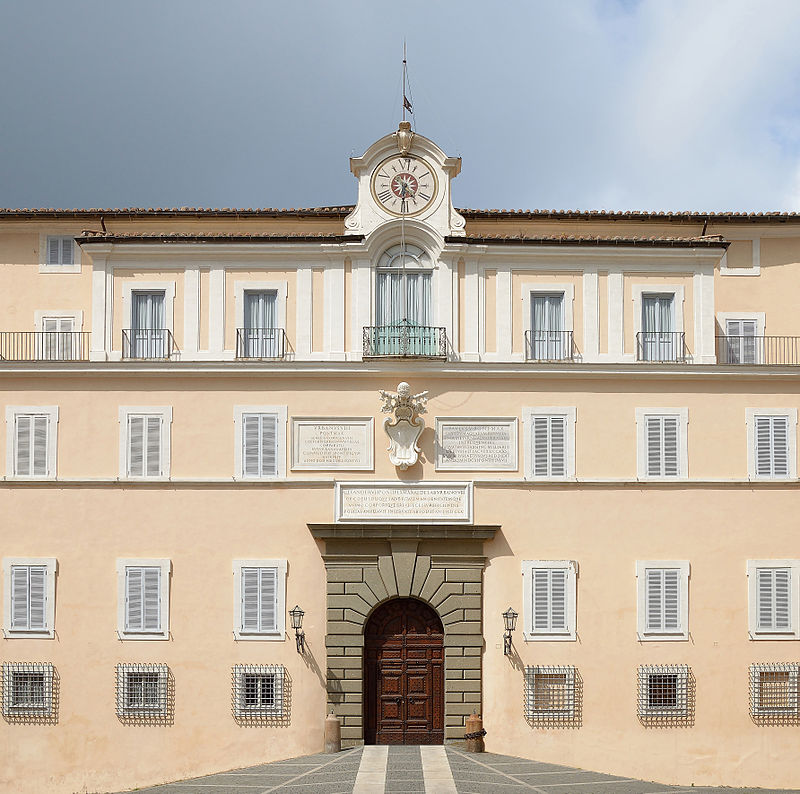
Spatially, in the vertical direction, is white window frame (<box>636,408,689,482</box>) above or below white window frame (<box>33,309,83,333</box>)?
below

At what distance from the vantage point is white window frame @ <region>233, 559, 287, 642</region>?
25.6 meters

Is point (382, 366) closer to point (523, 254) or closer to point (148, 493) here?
point (523, 254)

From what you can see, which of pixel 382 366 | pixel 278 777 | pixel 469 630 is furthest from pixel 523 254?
pixel 278 777

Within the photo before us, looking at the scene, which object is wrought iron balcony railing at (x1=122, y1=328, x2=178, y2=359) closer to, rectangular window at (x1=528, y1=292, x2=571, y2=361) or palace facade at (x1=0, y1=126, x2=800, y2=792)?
palace facade at (x1=0, y1=126, x2=800, y2=792)

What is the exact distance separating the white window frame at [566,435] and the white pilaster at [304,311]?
5275 millimetres

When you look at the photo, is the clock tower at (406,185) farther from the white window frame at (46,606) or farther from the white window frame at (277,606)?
the white window frame at (46,606)

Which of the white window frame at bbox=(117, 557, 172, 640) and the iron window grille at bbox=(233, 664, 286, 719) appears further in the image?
the white window frame at bbox=(117, 557, 172, 640)

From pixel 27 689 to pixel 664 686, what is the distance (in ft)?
47.2

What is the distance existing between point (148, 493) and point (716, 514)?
13.0 m

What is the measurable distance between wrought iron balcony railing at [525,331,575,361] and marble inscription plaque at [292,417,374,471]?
4.12 meters

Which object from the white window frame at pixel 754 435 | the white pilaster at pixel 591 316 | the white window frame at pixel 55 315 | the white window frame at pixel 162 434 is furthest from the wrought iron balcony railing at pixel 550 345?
the white window frame at pixel 55 315

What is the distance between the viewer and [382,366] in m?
26.0

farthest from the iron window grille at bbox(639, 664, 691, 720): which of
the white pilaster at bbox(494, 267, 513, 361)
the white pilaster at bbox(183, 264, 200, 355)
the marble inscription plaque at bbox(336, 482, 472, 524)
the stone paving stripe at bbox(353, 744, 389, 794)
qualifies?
the white pilaster at bbox(183, 264, 200, 355)

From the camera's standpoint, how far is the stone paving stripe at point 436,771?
2173cm
